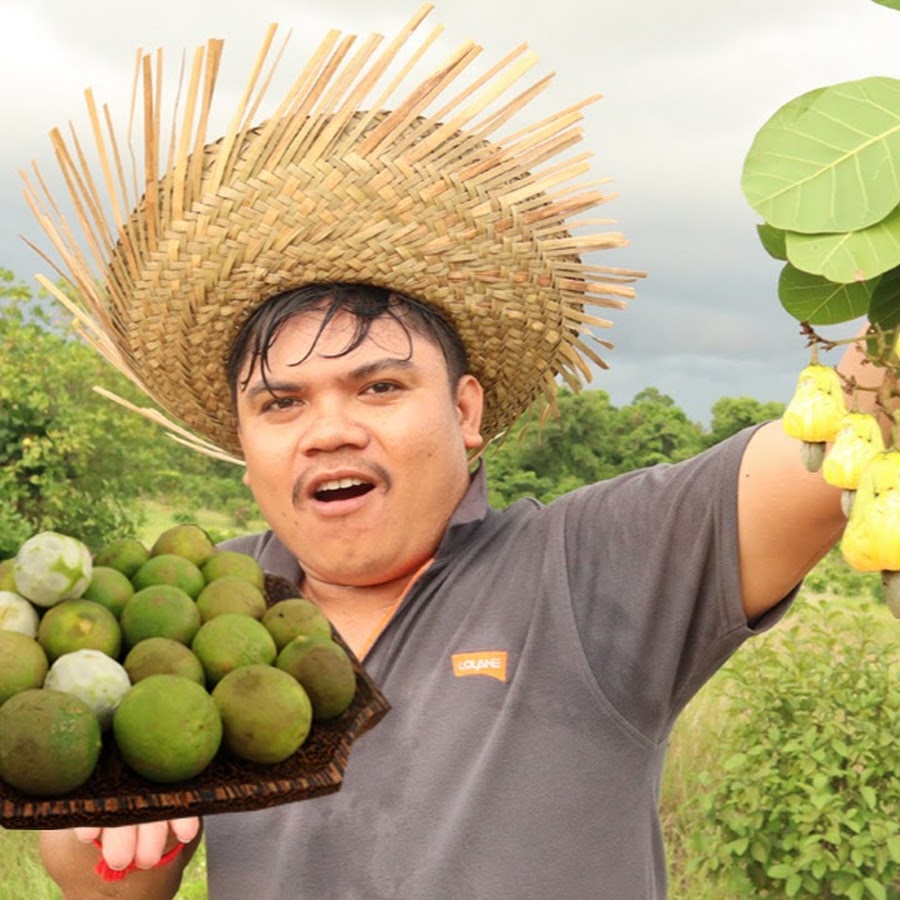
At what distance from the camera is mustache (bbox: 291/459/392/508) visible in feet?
8.06

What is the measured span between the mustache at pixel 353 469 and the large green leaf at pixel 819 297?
3.71ft

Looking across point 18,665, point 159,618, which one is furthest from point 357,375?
point 18,665

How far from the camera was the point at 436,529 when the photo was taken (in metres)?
2.58

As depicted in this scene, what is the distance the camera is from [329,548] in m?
2.53

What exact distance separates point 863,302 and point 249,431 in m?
1.45

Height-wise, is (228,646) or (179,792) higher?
(228,646)

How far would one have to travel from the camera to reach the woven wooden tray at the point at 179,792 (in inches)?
70.9

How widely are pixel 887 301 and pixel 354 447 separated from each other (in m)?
1.28

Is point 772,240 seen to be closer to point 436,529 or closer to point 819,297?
point 819,297

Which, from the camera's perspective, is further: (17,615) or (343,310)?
(343,310)

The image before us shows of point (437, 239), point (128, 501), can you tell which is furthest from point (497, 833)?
point (128, 501)

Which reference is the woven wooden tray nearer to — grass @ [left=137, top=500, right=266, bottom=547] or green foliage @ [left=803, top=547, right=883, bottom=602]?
green foliage @ [left=803, top=547, right=883, bottom=602]

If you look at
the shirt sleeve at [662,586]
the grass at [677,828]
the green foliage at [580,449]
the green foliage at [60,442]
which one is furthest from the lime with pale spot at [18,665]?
the green foliage at [580,449]

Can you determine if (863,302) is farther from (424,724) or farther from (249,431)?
(249,431)
